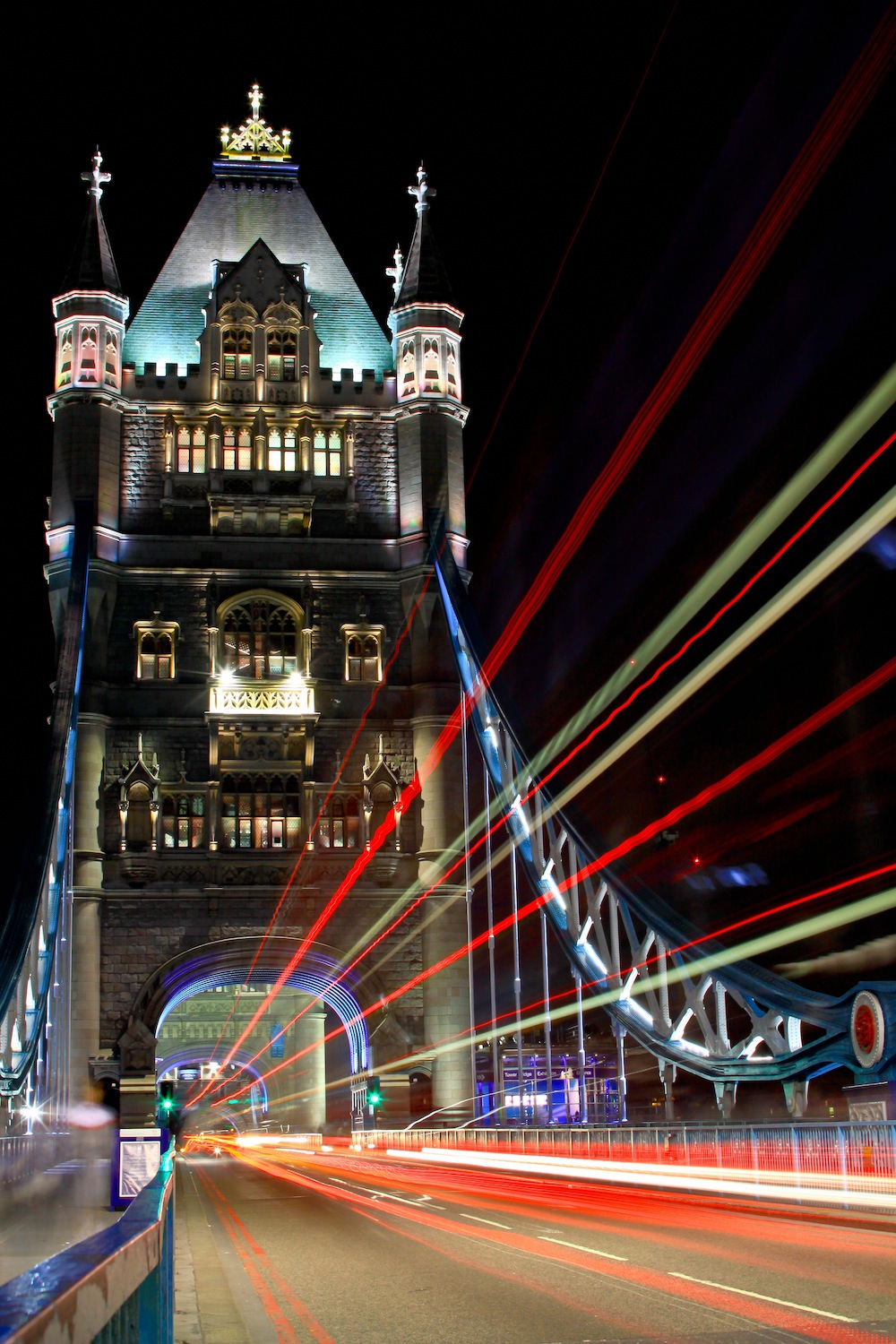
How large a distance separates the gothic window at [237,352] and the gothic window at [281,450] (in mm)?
2210

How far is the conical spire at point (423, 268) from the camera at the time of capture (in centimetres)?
4319

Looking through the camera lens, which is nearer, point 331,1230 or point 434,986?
point 331,1230

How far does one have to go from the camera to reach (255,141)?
4800cm

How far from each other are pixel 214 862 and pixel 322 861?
2.85 metres

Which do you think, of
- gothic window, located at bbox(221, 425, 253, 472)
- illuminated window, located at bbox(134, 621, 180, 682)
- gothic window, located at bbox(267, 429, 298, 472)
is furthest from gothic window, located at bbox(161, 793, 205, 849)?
gothic window, located at bbox(267, 429, 298, 472)

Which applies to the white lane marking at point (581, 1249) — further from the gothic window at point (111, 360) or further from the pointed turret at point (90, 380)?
the gothic window at point (111, 360)

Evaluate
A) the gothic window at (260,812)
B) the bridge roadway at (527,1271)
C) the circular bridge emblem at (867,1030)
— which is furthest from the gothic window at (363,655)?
the circular bridge emblem at (867,1030)

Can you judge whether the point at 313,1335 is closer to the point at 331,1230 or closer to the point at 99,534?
the point at 331,1230

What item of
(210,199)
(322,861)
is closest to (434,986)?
(322,861)

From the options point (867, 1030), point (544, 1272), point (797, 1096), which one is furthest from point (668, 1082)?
point (544, 1272)

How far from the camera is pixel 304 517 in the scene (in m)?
40.8

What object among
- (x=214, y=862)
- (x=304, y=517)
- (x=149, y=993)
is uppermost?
(x=304, y=517)

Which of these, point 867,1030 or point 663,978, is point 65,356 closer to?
point 663,978

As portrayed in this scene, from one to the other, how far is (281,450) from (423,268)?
24.2ft
